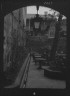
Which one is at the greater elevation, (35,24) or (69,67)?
(35,24)

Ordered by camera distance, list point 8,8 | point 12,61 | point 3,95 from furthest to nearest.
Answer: point 12,61 < point 8,8 < point 3,95

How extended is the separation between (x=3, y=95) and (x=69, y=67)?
66.1 inches

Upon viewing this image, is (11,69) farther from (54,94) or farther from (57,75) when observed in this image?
(54,94)

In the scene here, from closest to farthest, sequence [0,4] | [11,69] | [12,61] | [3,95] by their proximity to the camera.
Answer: [0,4], [3,95], [11,69], [12,61]

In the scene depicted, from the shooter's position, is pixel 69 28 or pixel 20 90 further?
pixel 20 90

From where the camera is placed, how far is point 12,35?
12969mm

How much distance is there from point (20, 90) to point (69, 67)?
52.6 inches

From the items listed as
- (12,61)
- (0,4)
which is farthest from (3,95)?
(12,61)

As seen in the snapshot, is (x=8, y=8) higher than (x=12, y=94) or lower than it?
higher

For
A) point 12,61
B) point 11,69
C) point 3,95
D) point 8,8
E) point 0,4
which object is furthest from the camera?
point 12,61

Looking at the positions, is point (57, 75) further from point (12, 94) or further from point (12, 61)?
point (12, 94)

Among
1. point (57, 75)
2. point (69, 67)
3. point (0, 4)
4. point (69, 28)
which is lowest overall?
point (57, 75)

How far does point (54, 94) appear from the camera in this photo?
5922mm

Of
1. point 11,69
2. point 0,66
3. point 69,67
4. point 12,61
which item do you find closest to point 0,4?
point 0,66
